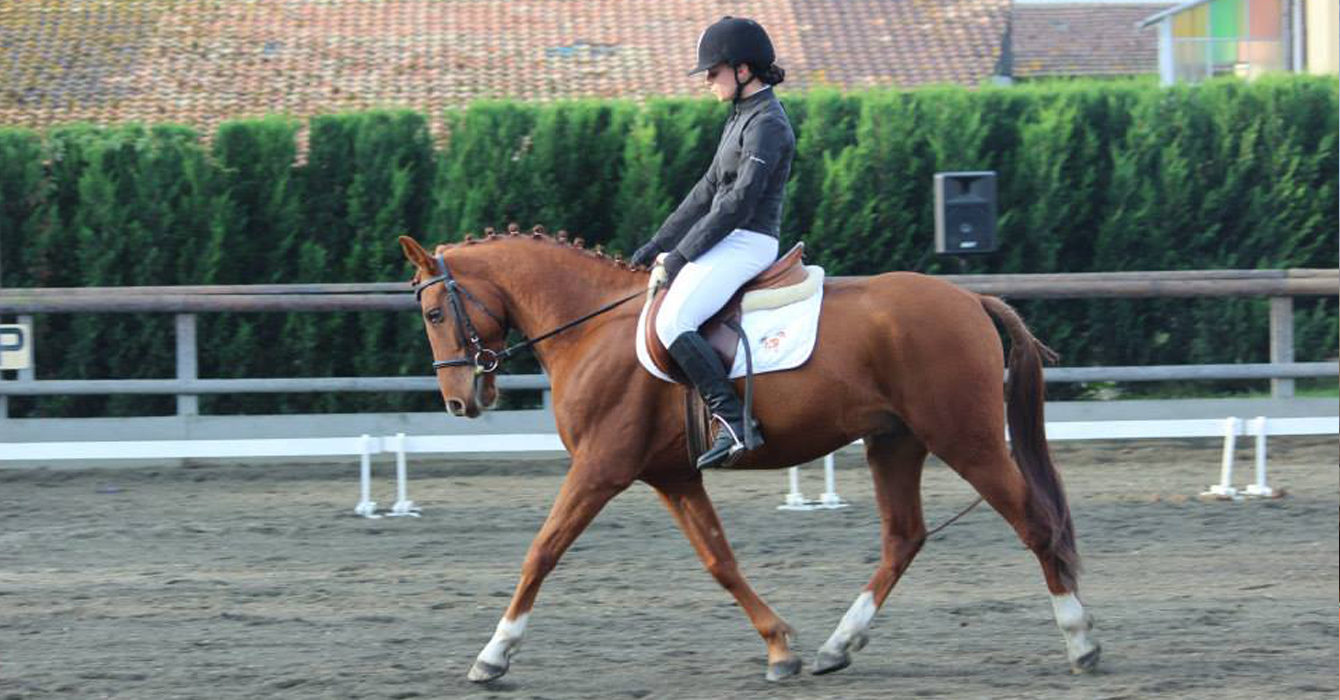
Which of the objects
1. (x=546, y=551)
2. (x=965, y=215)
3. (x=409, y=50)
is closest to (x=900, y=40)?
(x=409, y=50)

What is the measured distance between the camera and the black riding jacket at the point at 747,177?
226 inches

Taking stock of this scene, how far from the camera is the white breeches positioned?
5.71 meters

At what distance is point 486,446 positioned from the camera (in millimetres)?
9867

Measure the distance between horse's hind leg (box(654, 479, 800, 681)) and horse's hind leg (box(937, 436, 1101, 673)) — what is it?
87cm

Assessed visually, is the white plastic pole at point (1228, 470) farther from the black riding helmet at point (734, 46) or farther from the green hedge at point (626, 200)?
the black riding helmet at point (734, 46)

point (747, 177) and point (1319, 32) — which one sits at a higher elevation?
point (1319, 32)

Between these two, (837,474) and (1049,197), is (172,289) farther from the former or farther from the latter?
(1049,197)

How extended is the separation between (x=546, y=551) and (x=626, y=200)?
762cm

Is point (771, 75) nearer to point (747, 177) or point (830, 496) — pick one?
point (747, 177)

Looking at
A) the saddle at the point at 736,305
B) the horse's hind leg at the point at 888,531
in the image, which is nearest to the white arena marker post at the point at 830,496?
the horse's hind leg at the point at 888,531

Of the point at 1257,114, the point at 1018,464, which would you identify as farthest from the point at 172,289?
the point at 1257,114

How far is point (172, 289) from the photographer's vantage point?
11695 mm

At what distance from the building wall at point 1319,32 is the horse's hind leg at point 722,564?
20724mm

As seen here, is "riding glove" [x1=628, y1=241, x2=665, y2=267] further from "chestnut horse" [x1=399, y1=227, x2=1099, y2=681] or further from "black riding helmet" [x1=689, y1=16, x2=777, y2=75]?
"black riding helmet" [x1=689, y1=16, x2=777, y2=75]
